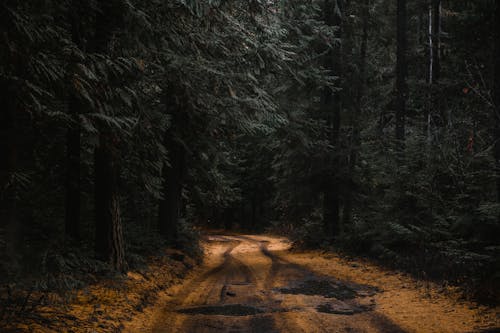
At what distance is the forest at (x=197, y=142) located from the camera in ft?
22.1

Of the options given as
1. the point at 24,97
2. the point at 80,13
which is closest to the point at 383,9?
the point at 80,13

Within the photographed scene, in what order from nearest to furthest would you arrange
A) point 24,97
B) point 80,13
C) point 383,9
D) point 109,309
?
1. point 24,97
2. point 109,309
3. point 80,13
4. point 383,9

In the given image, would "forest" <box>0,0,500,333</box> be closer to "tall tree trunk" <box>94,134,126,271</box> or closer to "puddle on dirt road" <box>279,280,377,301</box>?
"tall tree trunk" <box>94,134,126,271</box>

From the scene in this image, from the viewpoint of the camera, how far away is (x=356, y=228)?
17.1 meters

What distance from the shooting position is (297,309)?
8578 millimetres

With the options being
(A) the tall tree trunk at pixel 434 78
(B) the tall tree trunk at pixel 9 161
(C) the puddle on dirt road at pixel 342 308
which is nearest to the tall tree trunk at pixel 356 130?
(A) the tall tree trunk at pixel 434 78

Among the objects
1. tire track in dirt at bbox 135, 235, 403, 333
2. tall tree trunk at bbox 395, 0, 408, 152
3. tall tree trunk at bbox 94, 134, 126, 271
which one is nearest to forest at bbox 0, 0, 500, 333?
tall tree trunk at bbox 94, 134, 126, 271

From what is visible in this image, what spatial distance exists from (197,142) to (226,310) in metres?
7.15

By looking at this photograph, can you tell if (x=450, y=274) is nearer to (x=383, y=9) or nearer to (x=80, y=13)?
(x=80, y=13)

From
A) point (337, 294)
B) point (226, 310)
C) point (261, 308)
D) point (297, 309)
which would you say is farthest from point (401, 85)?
point (226, 310)

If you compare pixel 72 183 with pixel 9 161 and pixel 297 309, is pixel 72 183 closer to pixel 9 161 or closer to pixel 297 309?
pixel 9 161

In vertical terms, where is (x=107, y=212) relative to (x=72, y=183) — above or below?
below

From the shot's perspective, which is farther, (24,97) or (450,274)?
(450,274)

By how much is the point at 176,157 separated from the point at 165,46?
773 cm
